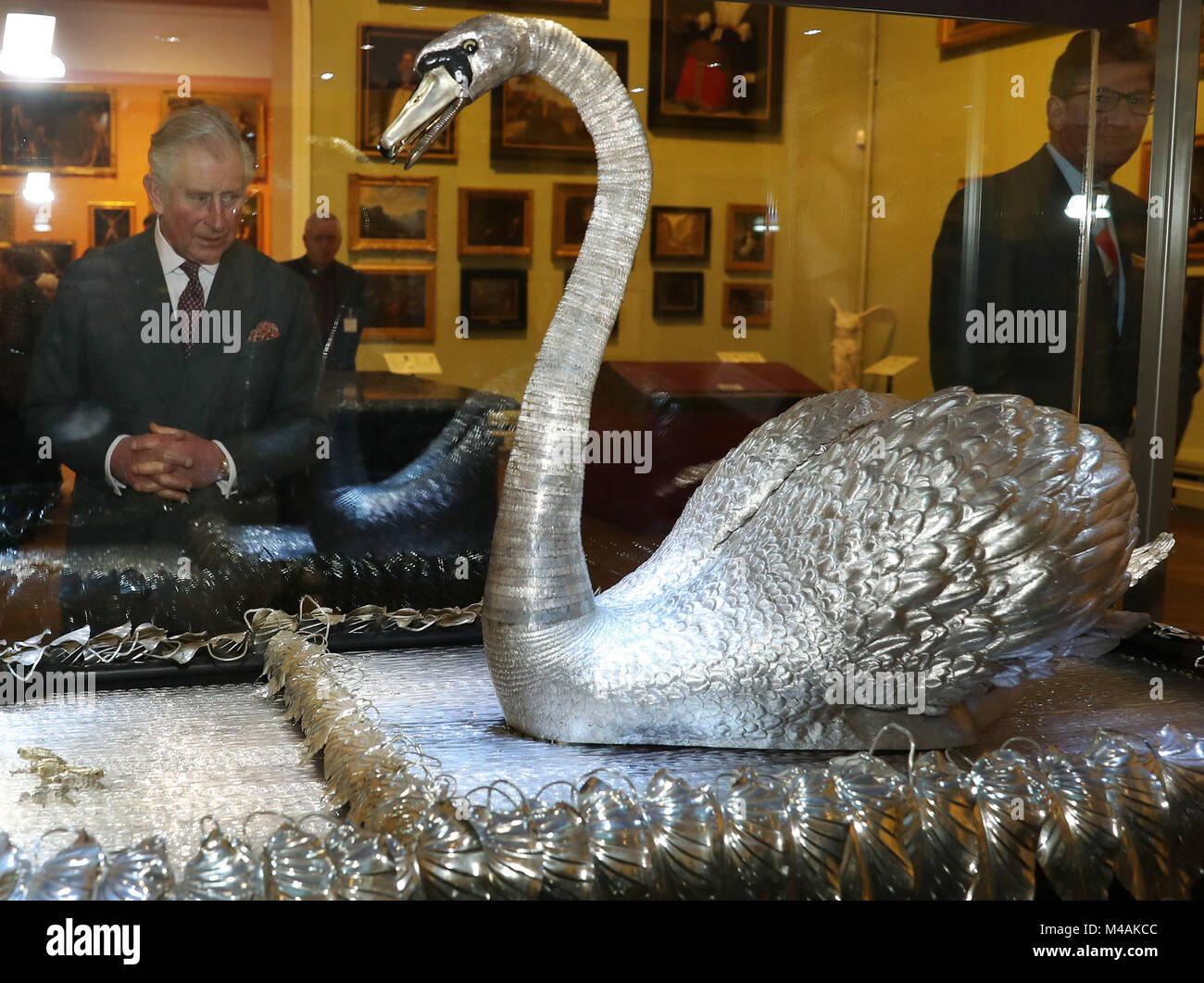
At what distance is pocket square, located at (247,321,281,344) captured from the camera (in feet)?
6.16

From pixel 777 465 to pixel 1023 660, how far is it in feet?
1.20

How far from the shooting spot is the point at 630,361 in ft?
6.45

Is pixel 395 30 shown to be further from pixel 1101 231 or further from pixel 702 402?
pixel 1101 231

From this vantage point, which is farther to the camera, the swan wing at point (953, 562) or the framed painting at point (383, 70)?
the framed painting at point (383, 70)

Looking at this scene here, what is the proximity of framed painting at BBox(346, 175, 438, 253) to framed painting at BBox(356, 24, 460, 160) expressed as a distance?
0.29 feet

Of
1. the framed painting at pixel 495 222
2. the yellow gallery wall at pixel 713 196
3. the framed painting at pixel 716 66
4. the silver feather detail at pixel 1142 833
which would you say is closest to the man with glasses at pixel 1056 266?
the yellow gallery wall at pixel 713 196

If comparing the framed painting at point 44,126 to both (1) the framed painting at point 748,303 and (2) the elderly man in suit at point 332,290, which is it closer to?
(2) the elderly man in suit at point 332,290

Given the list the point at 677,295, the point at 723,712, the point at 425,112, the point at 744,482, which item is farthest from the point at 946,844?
the point at 677,295

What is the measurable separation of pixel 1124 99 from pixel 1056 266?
0.94ft

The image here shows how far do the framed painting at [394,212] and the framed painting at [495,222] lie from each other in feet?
0.17

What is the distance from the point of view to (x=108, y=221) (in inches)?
70.1

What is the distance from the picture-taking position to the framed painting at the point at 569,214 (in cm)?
192

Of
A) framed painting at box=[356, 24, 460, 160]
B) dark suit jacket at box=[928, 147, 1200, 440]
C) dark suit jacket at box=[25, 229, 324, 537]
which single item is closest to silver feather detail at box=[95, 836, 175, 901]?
dark suit jacket at box=[25, 229, 324, 537]

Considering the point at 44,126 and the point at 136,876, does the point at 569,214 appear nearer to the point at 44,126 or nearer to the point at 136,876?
the point at 44,126
